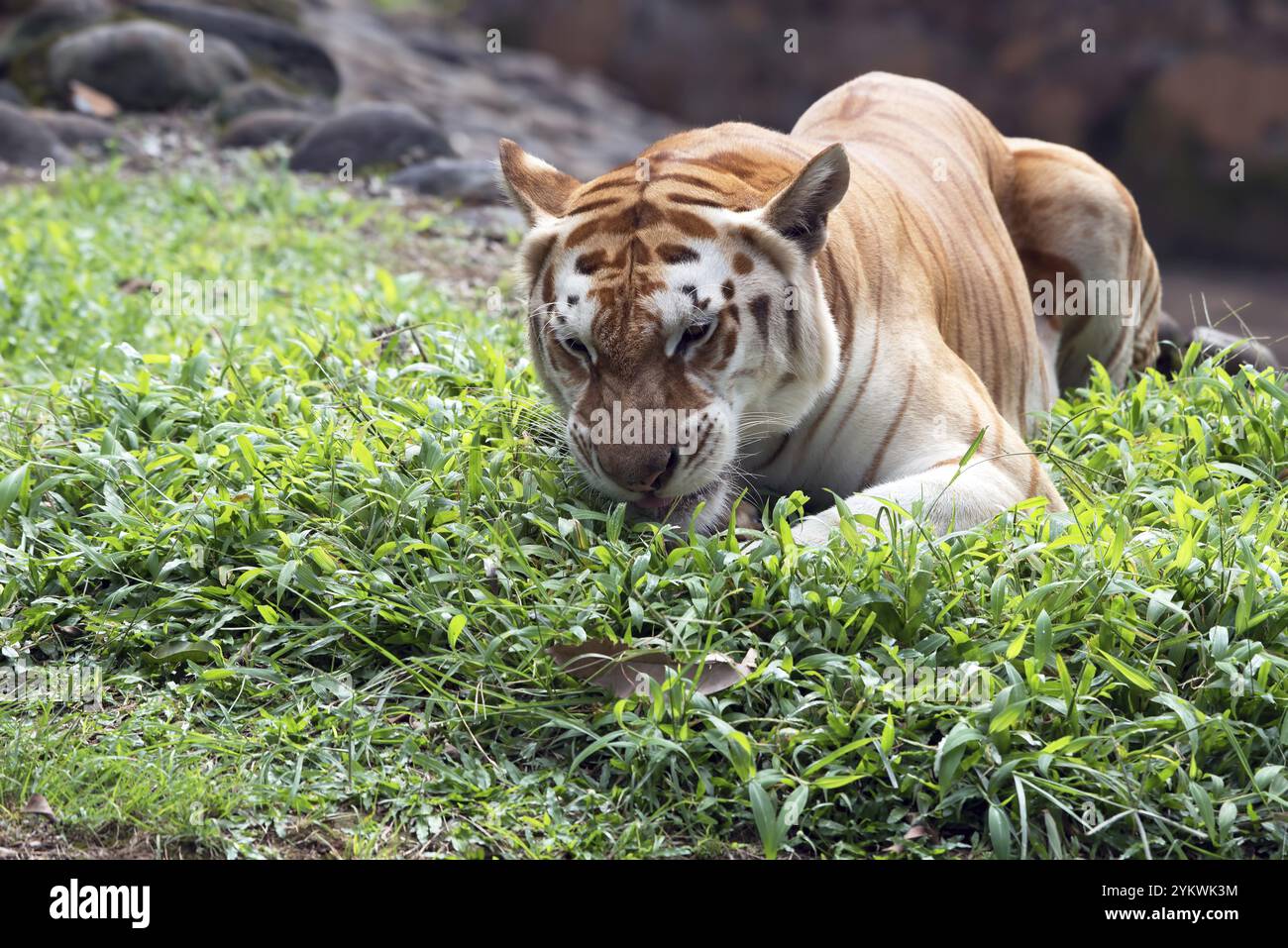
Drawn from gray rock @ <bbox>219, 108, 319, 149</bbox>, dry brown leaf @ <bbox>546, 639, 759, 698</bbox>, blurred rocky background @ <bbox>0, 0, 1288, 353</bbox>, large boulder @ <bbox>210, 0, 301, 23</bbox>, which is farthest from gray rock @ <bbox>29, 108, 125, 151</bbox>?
dry brown leaf @ <bbox>546, 639, 759, 698</bbox>

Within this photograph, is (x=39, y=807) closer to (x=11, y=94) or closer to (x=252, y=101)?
(x=252, y=101)

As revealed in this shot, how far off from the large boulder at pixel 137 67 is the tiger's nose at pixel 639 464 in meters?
7.64

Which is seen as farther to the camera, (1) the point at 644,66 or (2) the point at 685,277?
(1) the point at 644,66

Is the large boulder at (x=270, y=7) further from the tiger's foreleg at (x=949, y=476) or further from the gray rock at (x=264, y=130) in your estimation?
the tiger's foreleg at (x=949, y=476)

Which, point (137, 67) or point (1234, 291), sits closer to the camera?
point (137, 67)

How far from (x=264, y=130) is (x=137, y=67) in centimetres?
129

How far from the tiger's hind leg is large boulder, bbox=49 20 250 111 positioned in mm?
6555

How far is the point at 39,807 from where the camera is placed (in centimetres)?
258

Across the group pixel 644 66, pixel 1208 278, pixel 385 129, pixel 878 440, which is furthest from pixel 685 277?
pixel 644 66

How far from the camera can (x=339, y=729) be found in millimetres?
2834

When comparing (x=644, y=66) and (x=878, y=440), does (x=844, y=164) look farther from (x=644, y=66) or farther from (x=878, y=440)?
(x=644, y=66)

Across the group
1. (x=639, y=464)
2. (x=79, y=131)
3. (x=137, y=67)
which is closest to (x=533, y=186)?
(x=639, y=464)

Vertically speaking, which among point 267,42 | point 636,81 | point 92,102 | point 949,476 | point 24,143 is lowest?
point 949,476

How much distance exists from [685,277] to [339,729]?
4.18ft
